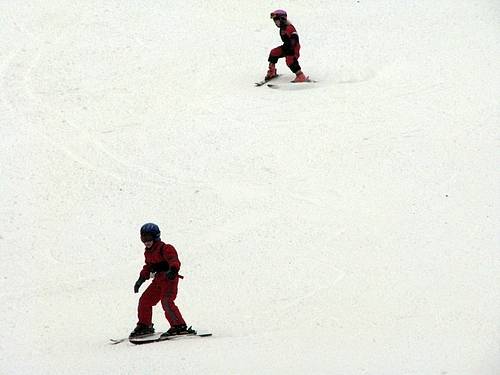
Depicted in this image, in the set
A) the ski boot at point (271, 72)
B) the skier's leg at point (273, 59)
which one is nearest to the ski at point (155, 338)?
the skier's leg at point (273, 59)

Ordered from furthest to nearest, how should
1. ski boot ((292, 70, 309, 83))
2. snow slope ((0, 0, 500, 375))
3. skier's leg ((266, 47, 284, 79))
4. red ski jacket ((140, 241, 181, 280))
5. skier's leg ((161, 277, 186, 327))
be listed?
ski boot ((292, 70, 309, 83)) < skier's leg ((266, 47, 284, 79)) < snow slope ((0, 0, 500, 375)) < skier's leg ((161, 277, 186, 327)) < red ski jacket ((140, 241, 181, 280))

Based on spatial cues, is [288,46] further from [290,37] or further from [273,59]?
[273,59]

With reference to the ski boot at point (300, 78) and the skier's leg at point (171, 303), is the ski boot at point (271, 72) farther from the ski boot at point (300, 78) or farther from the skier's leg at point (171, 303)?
the skier's leg at point (171, 303)

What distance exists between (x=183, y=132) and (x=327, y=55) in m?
4.56

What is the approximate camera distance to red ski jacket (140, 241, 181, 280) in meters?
12.7

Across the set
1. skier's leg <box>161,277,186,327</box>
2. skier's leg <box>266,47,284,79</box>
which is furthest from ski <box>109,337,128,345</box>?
skier's leg <box>266,47,284,79</box>

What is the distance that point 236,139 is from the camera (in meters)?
19.7

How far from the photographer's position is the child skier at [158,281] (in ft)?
41.8

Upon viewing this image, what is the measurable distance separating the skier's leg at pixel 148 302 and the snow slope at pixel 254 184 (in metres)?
0.40

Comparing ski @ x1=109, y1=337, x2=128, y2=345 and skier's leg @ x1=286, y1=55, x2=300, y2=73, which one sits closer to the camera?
ski @ x1=109, y1=337, x2=128, y2=345

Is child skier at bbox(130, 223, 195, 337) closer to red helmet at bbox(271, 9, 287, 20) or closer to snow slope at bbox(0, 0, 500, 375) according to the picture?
snow slope at bbox(0, 0, 500, 375)

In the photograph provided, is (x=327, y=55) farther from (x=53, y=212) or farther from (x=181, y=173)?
(x=53, y=212)

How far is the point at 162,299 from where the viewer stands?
13031mm

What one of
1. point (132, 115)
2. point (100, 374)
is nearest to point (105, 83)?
point (132, 115)
